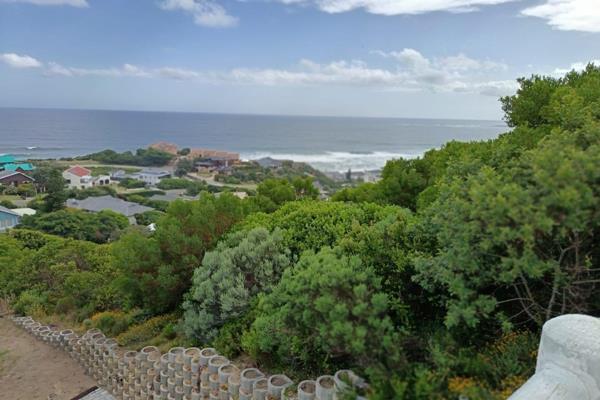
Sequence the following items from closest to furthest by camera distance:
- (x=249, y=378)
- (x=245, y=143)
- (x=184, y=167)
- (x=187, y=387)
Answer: (x=249, y=378) → (x=187, y=387) → (x=184, y=167) → (x=245, y=143)

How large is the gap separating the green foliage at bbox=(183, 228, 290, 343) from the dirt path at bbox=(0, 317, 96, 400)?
267cm

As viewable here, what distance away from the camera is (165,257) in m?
7.67

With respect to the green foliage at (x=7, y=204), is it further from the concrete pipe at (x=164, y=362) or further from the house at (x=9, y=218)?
the concrete pipe at (x=164, y=362)

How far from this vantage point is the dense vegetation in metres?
3.45

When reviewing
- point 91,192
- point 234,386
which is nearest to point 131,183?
point 91,192

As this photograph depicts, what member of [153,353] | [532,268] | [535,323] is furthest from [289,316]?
[153,353]

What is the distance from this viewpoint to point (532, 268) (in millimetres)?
3342

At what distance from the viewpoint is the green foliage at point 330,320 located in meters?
3.65

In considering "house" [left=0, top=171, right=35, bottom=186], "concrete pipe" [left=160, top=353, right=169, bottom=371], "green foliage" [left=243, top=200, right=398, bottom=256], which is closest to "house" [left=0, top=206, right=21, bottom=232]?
"house" [left=0, top=171, right=35, bottom=186]

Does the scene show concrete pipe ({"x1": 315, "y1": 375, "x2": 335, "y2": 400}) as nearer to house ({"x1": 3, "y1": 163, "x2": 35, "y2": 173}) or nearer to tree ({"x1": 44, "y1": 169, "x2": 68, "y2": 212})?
tree ({"x1": 44, "y1": 169, "x2": 68, "y2": 212})

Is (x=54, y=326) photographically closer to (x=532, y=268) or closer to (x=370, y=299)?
(x=370, y=299)

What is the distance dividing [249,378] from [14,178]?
46628mm

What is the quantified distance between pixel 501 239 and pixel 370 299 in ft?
4.06

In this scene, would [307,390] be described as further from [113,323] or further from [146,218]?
[146,218]
